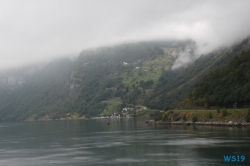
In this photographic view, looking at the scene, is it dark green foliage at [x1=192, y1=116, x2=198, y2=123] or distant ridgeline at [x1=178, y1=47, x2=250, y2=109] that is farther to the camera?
dark green foliage at [x1=192, y1=116, x2=198, y2=123]

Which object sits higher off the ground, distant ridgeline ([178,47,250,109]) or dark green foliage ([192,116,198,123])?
distant ridgeline ([178,47,250,109])

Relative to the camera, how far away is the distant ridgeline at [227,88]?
4769 inches

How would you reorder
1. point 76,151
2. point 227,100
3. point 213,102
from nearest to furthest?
1. point 76,151
2. point 227,100
3. point 213,102

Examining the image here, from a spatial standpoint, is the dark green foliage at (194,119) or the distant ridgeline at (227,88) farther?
the dark green foliage at (194,119)

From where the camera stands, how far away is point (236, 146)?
66.4 metres

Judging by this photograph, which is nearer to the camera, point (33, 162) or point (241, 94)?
point (33, 162)

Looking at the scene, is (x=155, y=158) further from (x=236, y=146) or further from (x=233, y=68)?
(x=233, y=68)

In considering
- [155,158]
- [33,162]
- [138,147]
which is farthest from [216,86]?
A: [33,162]

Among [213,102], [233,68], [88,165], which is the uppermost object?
[233,68]

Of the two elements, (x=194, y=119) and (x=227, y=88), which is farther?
(x=194, y=119)

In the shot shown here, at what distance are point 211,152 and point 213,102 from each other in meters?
75.6

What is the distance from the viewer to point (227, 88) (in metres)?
131

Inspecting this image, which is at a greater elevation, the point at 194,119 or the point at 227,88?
Result: the point at 227,88

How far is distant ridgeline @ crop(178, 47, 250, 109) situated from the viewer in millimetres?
121125
